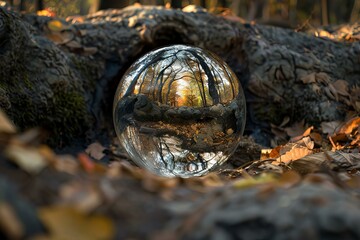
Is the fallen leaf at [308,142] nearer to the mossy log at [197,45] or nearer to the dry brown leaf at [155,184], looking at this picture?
the mossy log at [197,45]

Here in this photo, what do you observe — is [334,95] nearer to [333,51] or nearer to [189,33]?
[333,51]

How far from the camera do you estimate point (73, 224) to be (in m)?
1.22

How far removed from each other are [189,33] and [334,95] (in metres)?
1.58

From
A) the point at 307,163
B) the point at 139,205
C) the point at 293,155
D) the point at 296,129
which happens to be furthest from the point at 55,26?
the point at 139,205

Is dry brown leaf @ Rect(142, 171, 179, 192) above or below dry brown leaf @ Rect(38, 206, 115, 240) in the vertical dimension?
below

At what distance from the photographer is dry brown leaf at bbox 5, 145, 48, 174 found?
4.47 ft

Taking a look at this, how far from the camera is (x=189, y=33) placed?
213 inches

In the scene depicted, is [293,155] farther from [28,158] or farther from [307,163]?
[28,158]

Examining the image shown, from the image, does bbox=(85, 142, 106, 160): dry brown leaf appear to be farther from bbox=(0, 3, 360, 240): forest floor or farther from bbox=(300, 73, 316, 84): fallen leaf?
bbox=(0, 3, 360, 240): forest floor

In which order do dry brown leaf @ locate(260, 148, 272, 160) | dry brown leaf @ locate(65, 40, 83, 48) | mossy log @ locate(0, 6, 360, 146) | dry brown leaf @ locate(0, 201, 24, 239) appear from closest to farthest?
dry brown leaf @ locate(0, 201, 24, 239), dry brown leaf @ locate(260, 148, 272, 160), mossy log @ locate(0, 6, 360, 146), dry brown leaf @ locate(65, 40, 83, 48)

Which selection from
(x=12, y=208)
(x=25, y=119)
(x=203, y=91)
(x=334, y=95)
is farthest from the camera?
(x=334, y=95)

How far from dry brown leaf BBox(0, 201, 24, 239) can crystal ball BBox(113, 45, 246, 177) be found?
2116 millimetres

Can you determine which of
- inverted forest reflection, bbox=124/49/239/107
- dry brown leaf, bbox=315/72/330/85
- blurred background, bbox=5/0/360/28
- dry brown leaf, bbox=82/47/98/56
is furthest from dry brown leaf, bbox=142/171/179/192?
blurred background, bbox=5/0/360/28

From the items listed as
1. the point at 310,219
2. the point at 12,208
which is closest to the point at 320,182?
the point at 310,219
